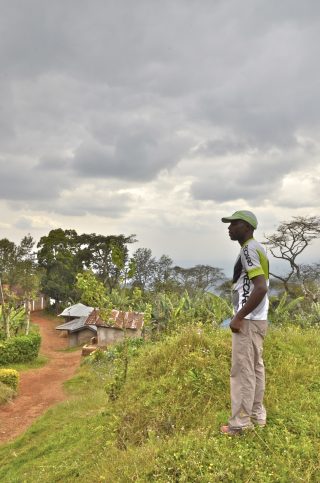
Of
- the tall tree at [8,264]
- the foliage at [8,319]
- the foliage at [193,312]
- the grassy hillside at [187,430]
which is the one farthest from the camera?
the tall tree at [8,264]

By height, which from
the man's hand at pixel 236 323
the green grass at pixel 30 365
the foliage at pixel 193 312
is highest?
the man's hand at pixel 236 323

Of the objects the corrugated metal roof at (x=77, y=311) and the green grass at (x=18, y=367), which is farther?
the corrugated metal roof at (x=77, y=311)

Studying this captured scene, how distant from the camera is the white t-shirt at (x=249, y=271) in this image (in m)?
4.33

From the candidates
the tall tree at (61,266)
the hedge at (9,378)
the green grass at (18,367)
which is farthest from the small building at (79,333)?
the hedge at (9,378)

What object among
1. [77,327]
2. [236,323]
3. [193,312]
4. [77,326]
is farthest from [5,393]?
[77,326]

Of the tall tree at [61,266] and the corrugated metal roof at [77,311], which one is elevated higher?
the tall tree at [61,266]

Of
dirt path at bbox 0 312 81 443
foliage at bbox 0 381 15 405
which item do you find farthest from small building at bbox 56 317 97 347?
foliage at bbox 0 381 15 405

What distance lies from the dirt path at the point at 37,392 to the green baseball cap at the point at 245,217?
9760 millimetres

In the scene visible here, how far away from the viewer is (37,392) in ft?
53.3

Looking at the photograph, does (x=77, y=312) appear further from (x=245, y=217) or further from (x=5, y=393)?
(x=245, y=217)

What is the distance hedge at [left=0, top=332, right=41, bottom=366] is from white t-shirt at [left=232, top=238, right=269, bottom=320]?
61.1 feet

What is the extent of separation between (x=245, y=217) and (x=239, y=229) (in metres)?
0.15

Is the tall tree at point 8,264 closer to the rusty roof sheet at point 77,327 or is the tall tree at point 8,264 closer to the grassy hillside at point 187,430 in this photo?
the rusty roof sheet at point 77,327

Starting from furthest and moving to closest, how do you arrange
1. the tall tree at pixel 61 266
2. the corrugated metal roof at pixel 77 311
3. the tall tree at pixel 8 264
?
the tall tree at pixel 61 266
the tall tree at pixel 8 264
the corrugated metal roof at pixel 77 311
